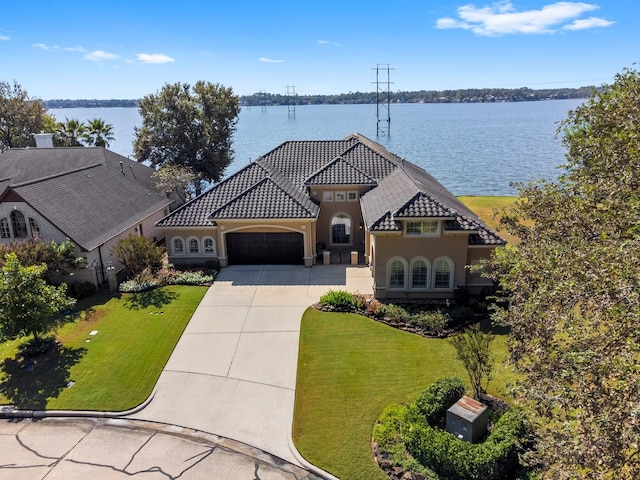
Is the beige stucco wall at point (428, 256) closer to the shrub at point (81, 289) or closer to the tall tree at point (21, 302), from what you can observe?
the tall tree at point (21, 302)

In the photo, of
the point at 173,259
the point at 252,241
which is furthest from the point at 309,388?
the point at 173,259

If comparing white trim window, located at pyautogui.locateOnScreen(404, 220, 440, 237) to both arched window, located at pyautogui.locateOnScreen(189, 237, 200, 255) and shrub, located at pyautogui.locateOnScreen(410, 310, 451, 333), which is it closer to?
shrub, located at pyautogui.locateOnScreen(410, 310, 451, 333)

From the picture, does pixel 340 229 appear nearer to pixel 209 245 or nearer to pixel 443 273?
pixel 209 245

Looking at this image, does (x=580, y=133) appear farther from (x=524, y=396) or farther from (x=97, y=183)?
(x=97, y=183)

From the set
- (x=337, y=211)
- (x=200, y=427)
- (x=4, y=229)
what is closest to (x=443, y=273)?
(x=337, y=211)

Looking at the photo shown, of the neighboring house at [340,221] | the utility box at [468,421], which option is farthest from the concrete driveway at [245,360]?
the utility box at [468,421]
